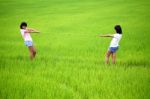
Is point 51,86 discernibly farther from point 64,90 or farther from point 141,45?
point 141,45

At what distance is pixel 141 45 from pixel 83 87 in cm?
581

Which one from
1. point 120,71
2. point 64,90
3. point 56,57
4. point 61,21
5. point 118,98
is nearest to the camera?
point 118,98

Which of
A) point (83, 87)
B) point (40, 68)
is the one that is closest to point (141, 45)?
point (40, 68)

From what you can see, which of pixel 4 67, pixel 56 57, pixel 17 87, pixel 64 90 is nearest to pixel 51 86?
pixel 64 90

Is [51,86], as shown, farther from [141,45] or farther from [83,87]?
[141,45]

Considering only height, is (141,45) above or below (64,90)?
above

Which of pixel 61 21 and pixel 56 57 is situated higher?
pixel 61 21

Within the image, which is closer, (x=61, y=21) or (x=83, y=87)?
(x=83, y=87)

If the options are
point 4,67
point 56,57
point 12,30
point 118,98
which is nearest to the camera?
point 118,98

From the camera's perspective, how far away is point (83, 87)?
5.07 m

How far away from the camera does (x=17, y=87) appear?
4.88 metres

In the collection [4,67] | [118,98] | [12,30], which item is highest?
[12,30]

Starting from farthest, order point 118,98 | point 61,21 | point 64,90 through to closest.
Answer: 1. point 61,21
2. point 64,90
3. point 118,98

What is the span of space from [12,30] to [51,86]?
13.1 m
